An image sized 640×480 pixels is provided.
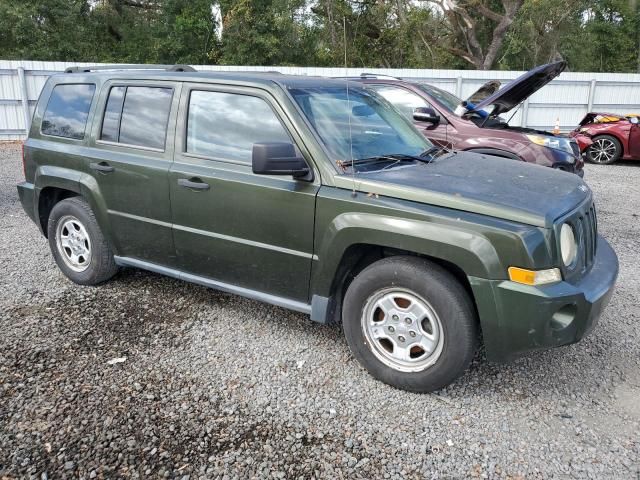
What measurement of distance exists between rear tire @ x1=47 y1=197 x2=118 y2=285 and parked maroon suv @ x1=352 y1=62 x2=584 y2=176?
12.6 feet

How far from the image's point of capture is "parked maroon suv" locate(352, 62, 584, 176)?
6.77 m

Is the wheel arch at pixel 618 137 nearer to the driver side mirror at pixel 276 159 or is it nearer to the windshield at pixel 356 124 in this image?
the windshield at pixel 356 124

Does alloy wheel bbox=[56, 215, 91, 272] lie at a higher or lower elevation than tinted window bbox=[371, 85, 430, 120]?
lower

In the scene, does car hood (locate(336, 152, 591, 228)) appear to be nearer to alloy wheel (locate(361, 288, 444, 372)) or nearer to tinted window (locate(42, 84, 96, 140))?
alloy wheel (locate(361, 288, 444, 372))

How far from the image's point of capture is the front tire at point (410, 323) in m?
3.07

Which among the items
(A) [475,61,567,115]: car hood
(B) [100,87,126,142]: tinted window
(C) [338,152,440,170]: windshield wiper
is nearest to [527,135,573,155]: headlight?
(A) [475,61,567,115]: car hood

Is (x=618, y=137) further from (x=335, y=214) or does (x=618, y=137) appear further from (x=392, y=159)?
(x=335, y=214)

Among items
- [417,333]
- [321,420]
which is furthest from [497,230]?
[321,420]

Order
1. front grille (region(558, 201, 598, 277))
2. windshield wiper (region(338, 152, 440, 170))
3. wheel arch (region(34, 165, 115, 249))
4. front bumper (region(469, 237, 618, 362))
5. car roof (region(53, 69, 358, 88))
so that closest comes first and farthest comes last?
front bumper (region(469, 237, 618, 362))
front grille (region(558, 201, 598, 277))
windshield wiper (region(338, 152, 440, 170))
car roof (region(53, 69, 358, 88))
wheel arch (region(34, 165, 115, 249))

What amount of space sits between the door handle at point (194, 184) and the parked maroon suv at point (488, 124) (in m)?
3.49

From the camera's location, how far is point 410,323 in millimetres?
3242

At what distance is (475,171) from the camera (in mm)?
3652

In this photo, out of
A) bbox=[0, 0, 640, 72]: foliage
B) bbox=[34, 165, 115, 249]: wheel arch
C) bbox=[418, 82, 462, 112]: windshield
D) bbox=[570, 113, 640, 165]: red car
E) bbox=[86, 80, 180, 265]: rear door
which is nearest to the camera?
bbox=[86, 80, 180, 265]: rear door

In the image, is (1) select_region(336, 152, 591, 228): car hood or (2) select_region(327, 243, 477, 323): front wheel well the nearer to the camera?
(1) select_region(336, 152, 591, 228): car hood
